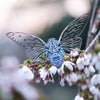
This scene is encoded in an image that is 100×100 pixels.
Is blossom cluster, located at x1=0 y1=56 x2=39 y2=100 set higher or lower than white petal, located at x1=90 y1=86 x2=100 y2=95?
lower

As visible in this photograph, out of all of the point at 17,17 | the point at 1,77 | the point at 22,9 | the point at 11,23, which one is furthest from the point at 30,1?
the point at 1,77

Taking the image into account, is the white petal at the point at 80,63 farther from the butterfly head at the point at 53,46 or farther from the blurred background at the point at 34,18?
the blurred background at the point at 34,18

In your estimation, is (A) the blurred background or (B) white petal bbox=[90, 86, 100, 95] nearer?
(B) white petal bbox=[90, 86, 100, 95]

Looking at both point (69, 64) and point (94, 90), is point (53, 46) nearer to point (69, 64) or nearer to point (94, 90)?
point (69, 64)

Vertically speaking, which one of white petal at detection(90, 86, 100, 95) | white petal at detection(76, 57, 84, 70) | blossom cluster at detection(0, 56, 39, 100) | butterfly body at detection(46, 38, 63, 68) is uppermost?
butterfly body at detection(46, 38, 63, 68)

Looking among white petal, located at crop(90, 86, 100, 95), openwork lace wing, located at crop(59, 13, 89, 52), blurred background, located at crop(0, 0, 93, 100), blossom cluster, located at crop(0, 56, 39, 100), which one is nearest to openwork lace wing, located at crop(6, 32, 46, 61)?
openwork lace wing, located at crop(59, 13, 89, 52)

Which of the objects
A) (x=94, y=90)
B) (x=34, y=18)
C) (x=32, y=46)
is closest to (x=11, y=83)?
(x=94, y=90)

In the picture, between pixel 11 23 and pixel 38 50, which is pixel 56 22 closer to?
pixel 11 23

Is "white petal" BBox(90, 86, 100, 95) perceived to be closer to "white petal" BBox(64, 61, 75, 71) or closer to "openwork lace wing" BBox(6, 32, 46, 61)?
"white petal" BBox(64, 61, 75, 71)

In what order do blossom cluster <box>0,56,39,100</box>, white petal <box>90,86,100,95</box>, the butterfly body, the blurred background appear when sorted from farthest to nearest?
1. the blurred background
2. blossom cluster <box>0,56,39,100</box>
3. white petal <box>90,86,100,95</box>
4. the butterfly body
